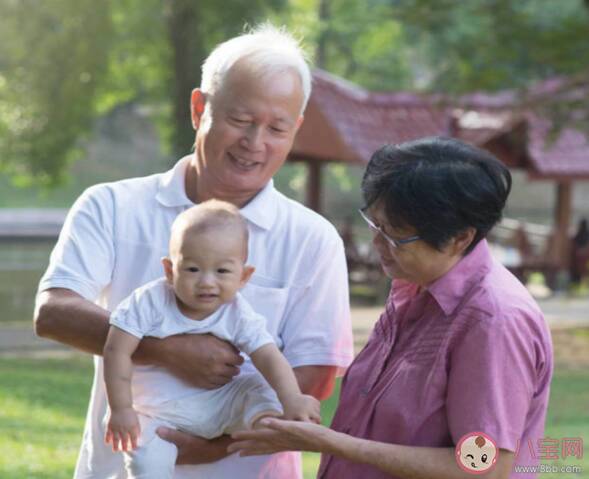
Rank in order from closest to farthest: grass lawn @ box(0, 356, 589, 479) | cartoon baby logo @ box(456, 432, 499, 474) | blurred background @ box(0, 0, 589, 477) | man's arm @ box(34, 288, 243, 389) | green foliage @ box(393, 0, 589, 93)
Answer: cartoon baby logo @ box(456, 432, 499, 474) → man's arm @ box(34, 288, 243, 389) → grass lawn @ box(0, 356, 589, 479) → green foliage @ box(393, 0, 589, 93) → blurred background @ box(0, 0, 589, 477)

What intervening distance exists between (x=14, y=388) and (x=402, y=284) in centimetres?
850

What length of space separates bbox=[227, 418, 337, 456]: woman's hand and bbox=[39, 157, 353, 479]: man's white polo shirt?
1.06 ft

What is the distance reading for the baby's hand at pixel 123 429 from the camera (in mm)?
2895

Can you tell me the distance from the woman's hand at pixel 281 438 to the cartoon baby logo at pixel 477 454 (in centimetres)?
32


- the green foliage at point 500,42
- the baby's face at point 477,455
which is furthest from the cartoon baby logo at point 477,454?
the green foliage at point 500,42

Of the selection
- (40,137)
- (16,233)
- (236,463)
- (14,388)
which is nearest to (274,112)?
(236,463)

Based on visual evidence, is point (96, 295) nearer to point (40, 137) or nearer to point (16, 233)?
point (40, 137)

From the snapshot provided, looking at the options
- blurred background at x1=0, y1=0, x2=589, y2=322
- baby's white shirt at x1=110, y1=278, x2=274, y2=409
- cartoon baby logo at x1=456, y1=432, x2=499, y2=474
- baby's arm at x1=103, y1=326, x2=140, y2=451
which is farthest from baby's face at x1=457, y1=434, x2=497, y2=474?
blurred background at x1=0, y1=0, x2=589, y2=322

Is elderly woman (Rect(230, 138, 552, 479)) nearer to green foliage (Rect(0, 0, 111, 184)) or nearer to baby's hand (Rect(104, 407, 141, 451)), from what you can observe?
baby's hand (Rect(104, 407, 141, 451))

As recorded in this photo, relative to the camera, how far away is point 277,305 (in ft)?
10.3

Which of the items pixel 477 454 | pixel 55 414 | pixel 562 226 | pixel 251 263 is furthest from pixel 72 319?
pixel 562 226

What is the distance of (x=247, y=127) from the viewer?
314cm

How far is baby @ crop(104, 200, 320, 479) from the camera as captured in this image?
2.91 meters

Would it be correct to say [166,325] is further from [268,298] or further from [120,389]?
[268,298]
